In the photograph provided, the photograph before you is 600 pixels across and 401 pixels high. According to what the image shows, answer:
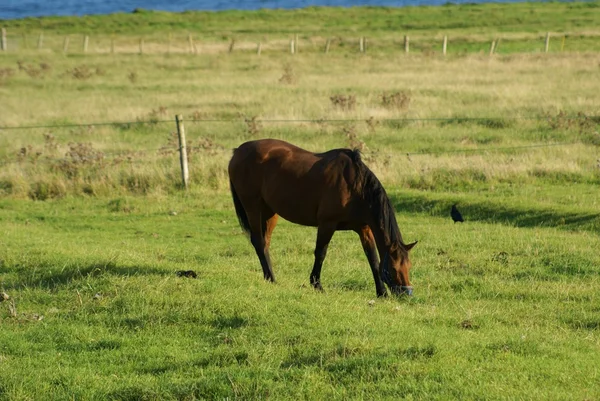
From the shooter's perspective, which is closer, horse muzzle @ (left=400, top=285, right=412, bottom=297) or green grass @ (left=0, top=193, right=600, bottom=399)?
green grass @ (left=0, top=193, right=600, bottom=399)

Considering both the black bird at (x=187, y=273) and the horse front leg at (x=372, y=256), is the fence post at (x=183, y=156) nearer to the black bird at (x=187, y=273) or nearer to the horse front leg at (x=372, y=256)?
the black bird at (x=187, y=273)

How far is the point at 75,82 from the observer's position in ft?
109

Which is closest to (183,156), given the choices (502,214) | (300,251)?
(300,251)

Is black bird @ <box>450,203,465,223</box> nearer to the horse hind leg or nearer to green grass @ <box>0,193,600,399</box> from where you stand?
green grass @ <box>0,193,600,399</box>

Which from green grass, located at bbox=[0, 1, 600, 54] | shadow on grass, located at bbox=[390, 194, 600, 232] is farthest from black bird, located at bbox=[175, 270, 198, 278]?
green grass, located at bbox=[0, 1, 600, 54]

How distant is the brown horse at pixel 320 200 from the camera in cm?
880

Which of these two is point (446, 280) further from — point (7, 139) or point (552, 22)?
point (552, 22)

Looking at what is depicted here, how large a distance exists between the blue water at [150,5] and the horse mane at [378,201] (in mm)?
109075

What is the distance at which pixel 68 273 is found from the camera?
31.1ft

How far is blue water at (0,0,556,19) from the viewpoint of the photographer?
118688mm

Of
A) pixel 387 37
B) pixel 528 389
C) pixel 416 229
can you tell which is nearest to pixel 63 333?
pixel 528 389

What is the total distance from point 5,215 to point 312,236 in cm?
576

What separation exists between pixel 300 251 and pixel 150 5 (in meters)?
128

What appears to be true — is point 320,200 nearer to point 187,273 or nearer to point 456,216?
point 187,273
